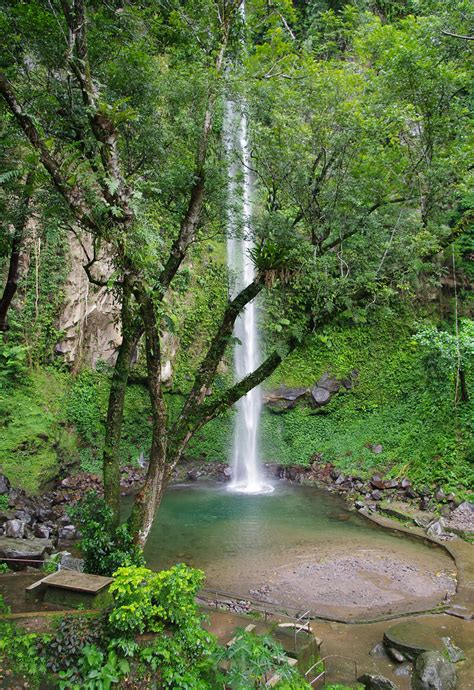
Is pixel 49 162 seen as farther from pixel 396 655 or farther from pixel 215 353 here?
pixel 396 655

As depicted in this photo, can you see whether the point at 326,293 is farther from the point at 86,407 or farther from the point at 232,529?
the point at 86,407

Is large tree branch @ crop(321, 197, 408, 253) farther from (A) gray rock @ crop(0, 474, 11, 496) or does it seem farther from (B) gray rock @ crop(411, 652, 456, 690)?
(A) gray rock @ crop(0, 474, 11, 496)

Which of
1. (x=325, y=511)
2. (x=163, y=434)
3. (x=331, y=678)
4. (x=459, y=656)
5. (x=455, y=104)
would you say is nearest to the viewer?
(x=331, y=678)

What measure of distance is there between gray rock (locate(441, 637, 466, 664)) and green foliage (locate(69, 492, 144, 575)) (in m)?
3.55

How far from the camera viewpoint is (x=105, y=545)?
5.68 meters

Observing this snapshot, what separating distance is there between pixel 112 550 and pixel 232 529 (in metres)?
4.75

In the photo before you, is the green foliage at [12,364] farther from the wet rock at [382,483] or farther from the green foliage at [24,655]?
the wet rock at [382,483]

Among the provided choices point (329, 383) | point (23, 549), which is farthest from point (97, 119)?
point (329, 383)

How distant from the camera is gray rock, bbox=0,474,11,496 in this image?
1009 centimetres

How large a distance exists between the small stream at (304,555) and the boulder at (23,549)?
5.65 feet

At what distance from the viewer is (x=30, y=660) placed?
154 inches

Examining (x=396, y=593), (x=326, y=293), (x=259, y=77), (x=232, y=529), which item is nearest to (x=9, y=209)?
(x=259, y=77)

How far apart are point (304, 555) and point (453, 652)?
3.52 meters

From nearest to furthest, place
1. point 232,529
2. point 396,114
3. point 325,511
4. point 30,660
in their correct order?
point 30,660 → point 396,114 → point 232,529 → point 325,511
